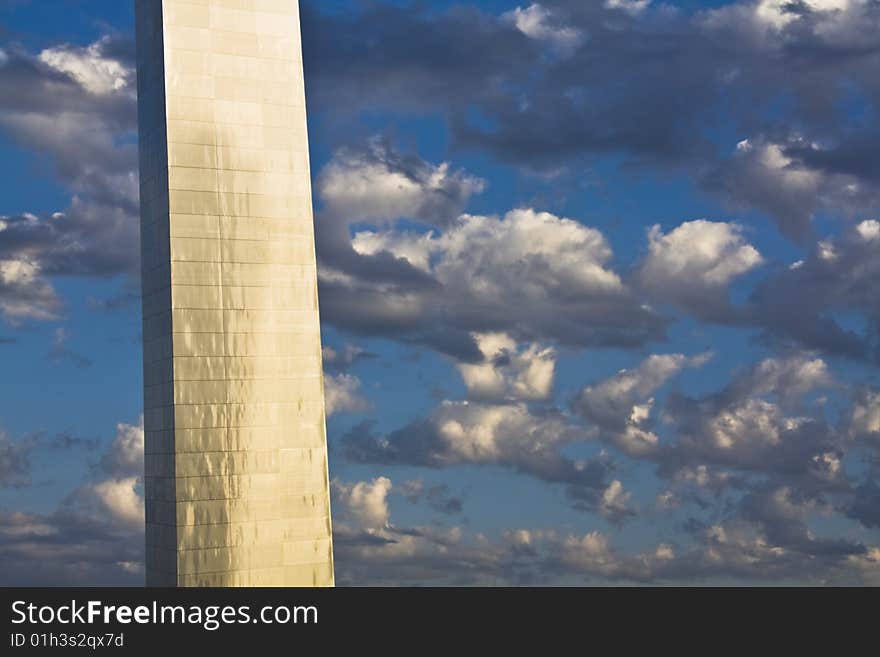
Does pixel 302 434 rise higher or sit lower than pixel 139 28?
lower

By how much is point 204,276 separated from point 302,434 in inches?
281

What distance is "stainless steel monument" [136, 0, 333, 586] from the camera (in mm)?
35625

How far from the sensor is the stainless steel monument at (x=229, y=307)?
35.6m

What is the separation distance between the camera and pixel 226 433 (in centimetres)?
3591

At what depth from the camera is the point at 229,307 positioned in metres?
36.4

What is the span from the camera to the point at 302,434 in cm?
3725
